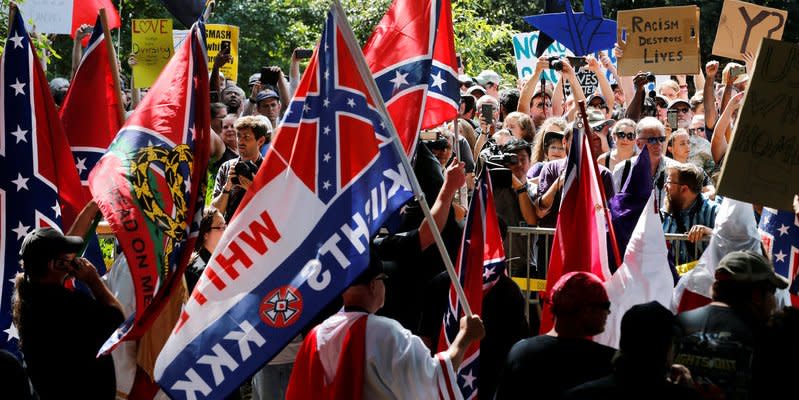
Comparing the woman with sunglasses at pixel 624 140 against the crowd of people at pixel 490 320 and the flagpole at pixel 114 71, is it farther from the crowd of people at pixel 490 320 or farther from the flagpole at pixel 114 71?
the flagpole at pixel 114 71

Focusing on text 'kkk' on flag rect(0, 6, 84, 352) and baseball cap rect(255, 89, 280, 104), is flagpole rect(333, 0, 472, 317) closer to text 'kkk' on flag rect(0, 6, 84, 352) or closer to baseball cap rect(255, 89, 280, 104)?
text 'kkk' on flag rect(0, 6, 84, 352)

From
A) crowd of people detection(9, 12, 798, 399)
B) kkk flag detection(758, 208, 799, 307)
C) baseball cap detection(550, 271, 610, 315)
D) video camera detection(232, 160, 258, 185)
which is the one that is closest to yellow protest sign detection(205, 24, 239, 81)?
crowd of people detection(9, 12, 798, 399)

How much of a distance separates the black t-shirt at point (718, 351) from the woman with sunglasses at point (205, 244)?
10.6ft

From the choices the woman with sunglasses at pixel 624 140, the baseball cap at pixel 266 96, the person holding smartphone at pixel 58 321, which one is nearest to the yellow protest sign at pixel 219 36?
the baseball cap at pixel 266 96

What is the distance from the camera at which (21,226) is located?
24.1ft

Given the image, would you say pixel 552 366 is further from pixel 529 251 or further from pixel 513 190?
pixel 513 190

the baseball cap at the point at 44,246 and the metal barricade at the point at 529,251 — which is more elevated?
the baseball cap at the point at 44,246

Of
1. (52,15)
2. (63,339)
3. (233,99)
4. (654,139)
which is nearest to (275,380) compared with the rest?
(63,339)

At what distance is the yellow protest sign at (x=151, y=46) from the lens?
1215 centimetres

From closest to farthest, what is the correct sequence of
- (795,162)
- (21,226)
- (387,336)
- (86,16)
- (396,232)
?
(387,336) < (795,162) < (21,226) < (396,232) < (86,16)

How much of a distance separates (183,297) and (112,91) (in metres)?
1.61

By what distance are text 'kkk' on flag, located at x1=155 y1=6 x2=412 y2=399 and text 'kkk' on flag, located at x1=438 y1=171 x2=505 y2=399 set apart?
1.29 metres

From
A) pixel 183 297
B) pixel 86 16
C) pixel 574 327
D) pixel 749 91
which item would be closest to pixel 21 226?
pixel 183 297

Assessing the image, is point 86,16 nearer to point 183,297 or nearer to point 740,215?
point 183,297
